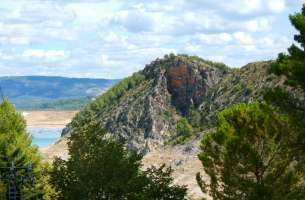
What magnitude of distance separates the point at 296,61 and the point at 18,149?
1077 inches

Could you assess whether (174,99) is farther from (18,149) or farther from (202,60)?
(18,149)

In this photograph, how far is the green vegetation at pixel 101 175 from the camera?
113ft

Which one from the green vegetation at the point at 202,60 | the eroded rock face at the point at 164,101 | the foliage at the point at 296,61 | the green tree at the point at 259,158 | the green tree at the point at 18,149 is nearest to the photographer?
the foliage at the point at 296,61

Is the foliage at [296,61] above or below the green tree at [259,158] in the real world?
above

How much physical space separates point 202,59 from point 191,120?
39208 mm

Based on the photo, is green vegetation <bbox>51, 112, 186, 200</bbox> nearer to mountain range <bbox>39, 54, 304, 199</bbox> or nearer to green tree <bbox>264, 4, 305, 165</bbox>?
green tree <bbox>264, 4, 305, 165</bbox>

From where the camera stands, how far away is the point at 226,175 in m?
31.5

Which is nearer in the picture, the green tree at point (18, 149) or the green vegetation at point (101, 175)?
the green vegetation at point (101, 175)

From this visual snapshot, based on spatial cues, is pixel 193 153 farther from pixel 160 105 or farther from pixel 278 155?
pixel 278 155

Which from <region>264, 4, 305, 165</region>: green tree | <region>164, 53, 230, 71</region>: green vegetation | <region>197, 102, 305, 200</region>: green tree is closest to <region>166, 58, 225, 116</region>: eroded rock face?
<region>164, 53, 230, 71</region>: green vegetation

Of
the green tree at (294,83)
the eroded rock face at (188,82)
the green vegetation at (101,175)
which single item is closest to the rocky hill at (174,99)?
the eroded rock face at (188,82)

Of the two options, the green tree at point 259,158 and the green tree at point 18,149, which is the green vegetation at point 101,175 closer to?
the green tree at point 259,158

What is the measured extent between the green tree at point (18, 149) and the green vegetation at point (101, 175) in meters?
10.8

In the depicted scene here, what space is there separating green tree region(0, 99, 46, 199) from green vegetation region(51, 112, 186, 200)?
423 inches
